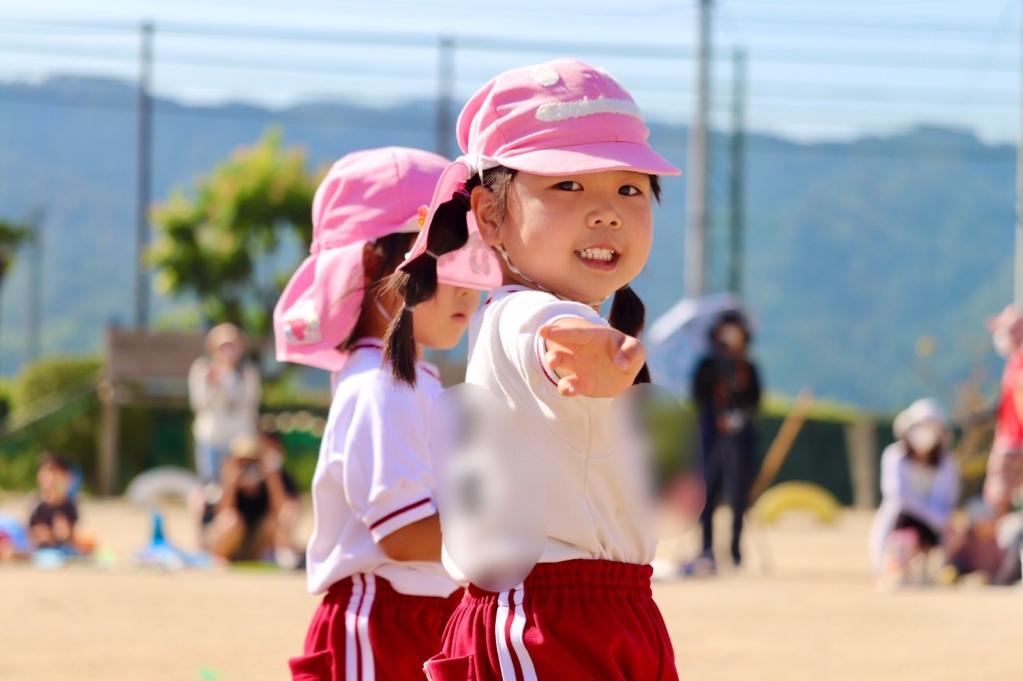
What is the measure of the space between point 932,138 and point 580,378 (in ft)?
453

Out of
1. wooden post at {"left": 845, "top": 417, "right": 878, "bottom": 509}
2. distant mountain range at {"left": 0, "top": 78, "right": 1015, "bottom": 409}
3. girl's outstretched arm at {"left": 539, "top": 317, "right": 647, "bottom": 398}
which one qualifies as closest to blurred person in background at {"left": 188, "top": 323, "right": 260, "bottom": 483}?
girl's outstretched arm at {"left": 539, "top": 317, "right": 647, "bottom": 398}

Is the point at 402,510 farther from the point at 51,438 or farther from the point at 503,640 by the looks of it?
the point at 51,438

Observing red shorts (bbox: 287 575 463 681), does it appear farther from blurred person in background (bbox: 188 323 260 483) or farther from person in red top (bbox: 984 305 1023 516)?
blurred person in background (bbox: 188 323 260 483)

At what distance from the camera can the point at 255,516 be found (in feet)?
40.1

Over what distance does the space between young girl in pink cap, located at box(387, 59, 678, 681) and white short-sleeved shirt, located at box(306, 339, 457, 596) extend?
0.47m

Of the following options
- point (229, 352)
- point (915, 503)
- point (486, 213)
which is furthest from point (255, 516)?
point (486, 213)

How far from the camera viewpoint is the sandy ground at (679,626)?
7.18 metres

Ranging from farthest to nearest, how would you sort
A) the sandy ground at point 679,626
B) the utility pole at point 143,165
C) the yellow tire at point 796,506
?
the utility pole at point 143,165 < the yellow tire at point 796,506 < the sandy ground at point 679,626

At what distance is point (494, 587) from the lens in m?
2.68

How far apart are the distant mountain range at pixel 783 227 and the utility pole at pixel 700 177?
3144 inches

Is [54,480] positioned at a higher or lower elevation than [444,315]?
lower

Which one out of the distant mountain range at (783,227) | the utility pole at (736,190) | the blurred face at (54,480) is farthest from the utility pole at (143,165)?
the distant mountain range at (783,227)

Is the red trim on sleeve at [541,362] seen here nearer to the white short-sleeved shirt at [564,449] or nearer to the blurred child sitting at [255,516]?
the white short-sleeved shirt at [564,449]

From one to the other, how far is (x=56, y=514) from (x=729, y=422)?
470cm
